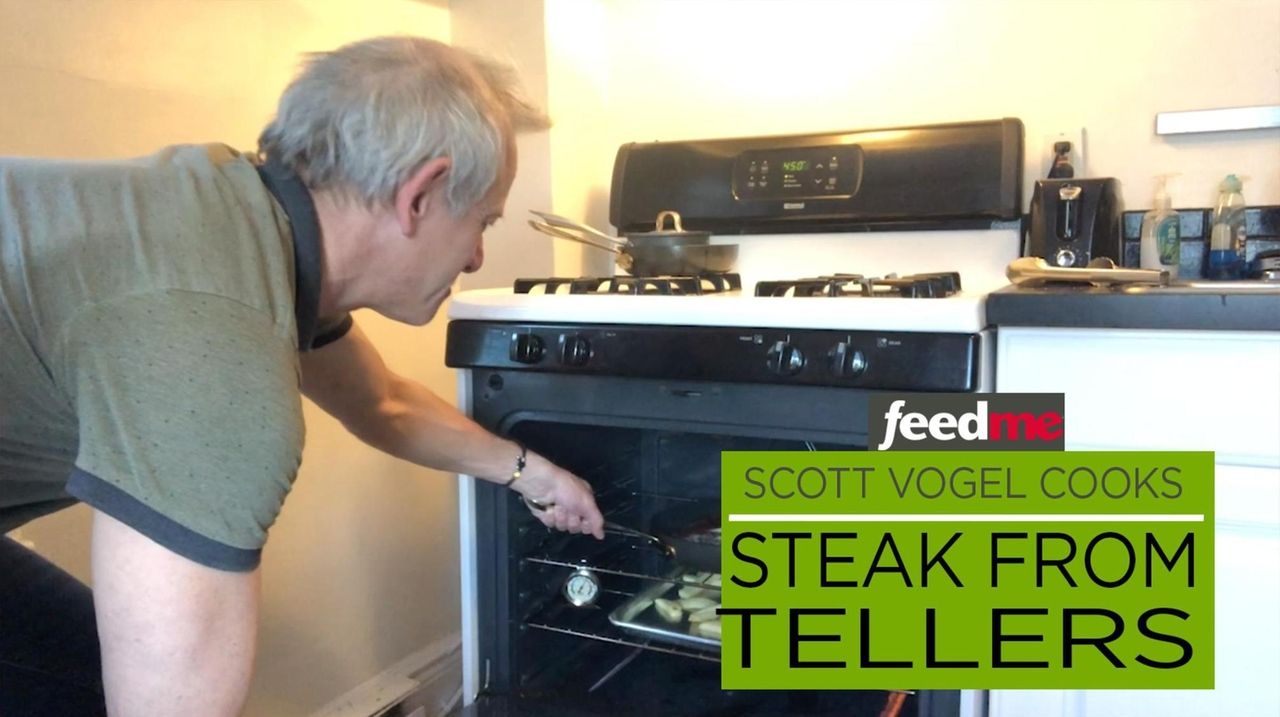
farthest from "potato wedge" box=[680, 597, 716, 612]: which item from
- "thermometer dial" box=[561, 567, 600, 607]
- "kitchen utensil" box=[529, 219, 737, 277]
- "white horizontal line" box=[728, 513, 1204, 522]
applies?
"kitchen utensil" box=[529, 219, 737, 277]

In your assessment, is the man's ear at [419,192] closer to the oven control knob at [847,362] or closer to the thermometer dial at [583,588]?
the oven control knob at [847,362]

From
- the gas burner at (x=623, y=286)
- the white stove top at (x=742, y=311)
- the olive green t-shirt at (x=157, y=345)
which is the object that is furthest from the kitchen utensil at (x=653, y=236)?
the olive green t-shirt at (x=157, y=345)

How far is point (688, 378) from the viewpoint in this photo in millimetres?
1118

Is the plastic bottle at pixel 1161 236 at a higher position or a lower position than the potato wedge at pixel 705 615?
higher

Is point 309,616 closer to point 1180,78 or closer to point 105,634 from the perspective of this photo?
point 105,634

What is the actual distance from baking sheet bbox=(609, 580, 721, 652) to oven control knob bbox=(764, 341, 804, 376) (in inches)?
14.4

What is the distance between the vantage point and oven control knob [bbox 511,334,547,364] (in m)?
1.20

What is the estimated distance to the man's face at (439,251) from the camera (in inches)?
35.0

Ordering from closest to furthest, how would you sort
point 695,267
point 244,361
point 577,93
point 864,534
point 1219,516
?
point 244,361 < point 1219,516 < point 864,534 < point 695,267 < point 577,93

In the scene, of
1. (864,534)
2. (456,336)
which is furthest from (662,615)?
(456,336)

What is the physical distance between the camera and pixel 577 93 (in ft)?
5.82

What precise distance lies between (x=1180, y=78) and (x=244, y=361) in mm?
1399

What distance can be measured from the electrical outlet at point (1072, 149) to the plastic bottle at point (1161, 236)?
0.11m

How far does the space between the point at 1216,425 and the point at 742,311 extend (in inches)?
18.9
